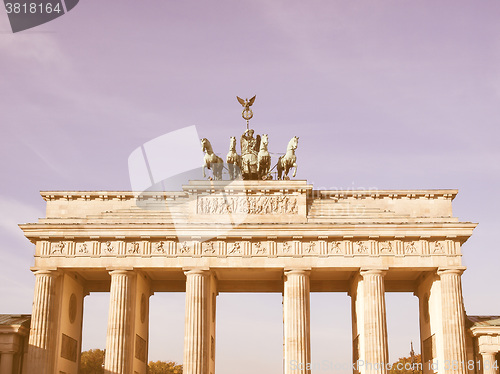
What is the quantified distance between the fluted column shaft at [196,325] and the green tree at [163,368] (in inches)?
2359

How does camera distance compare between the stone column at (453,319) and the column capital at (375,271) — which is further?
the column capital at (375,271)

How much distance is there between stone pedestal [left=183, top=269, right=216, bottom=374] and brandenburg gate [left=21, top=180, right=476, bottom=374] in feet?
0.23

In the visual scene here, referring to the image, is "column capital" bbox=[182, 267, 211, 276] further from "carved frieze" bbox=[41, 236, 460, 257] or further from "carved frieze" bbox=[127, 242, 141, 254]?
"carved frieze" bbox=[127, 242, 141, 254]

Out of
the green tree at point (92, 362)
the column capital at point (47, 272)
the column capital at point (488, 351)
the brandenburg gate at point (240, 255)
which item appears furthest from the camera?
the green tree at point (92, 362)

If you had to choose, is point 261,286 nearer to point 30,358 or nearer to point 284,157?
point 284,157

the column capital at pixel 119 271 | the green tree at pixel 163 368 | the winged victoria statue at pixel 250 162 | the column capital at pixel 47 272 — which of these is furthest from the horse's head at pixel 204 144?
the green tree at pixel 163 368

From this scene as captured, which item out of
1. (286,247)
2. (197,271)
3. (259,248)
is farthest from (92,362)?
(286,247)

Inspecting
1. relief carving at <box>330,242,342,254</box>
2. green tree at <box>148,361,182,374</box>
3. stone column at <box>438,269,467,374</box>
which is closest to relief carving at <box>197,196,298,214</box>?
relief carving at <box>330,242,342,254</box>

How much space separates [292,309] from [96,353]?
59.1 m

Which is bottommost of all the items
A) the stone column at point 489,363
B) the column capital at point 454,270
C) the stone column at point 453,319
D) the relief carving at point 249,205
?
the stone column at point 489,363

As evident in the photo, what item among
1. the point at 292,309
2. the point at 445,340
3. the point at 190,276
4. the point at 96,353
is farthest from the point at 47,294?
the point at 96,353

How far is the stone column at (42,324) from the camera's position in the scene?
4691 cm

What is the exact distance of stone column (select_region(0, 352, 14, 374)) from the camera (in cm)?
4838

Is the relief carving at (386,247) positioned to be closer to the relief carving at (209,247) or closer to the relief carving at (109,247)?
the relief carving at (209,247)
